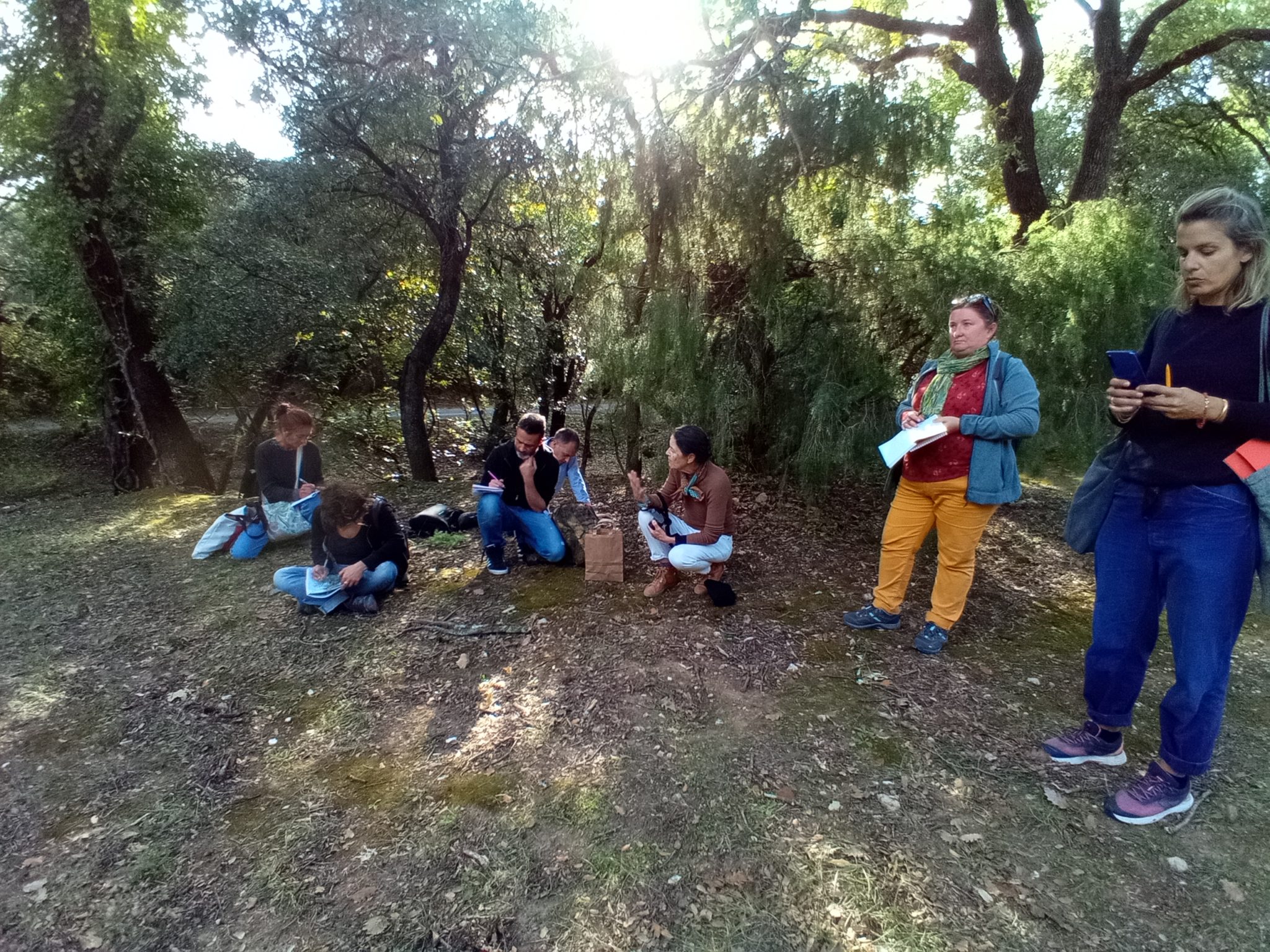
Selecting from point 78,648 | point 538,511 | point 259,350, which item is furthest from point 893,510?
point 259,350

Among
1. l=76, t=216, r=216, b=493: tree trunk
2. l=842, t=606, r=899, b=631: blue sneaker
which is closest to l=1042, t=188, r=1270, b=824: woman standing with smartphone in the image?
l=842, t=606, r=899, b=631: blue sneaker

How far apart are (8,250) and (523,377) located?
10.2 meters

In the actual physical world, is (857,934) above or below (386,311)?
below

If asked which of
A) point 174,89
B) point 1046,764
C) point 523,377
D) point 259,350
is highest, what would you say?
point 174,89

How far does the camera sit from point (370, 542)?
3.96 metres

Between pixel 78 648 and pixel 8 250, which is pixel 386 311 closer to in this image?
pixel 78 648

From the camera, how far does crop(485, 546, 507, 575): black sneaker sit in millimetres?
4492

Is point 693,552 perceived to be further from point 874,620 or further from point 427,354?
point 427,354

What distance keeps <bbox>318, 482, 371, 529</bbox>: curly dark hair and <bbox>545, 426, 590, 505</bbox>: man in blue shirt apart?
1.30 meters

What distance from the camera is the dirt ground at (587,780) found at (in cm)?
197

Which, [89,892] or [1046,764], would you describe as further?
[1046,764]

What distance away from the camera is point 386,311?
8086mm

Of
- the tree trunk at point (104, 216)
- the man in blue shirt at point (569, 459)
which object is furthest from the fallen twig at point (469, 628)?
the tree trunk at point (104, 216)

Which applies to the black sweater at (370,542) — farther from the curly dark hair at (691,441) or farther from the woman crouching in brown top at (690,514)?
the curly dark hair at (691,441)
